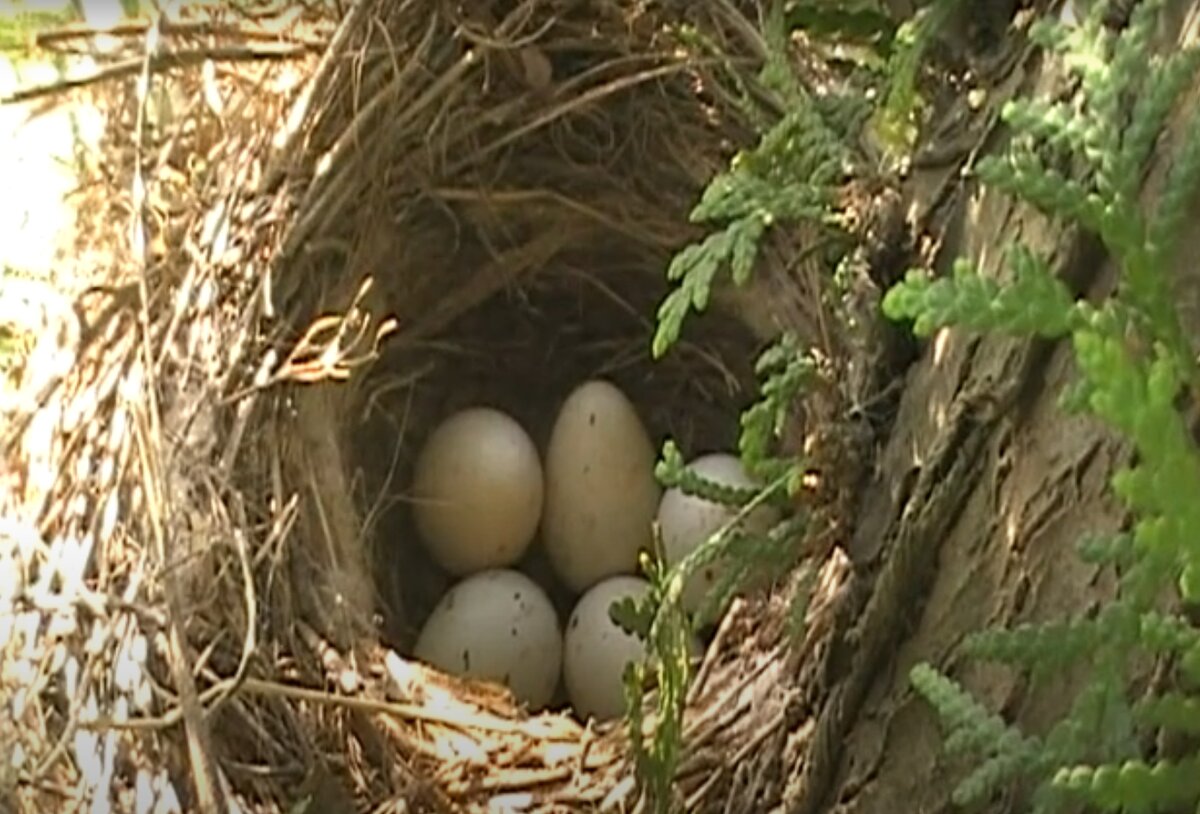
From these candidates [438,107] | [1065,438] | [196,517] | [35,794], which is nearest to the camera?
[1065,438]

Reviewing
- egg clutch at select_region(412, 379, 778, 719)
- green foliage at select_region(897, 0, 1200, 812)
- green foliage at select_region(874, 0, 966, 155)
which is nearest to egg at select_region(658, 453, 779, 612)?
egg clutch at select_region(412, 379, 778, 719)

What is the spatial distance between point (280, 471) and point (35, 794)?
295 millimetres

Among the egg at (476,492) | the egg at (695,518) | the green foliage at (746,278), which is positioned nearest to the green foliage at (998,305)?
the green foliage at (746,278)

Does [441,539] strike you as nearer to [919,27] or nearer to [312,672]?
[312,672]

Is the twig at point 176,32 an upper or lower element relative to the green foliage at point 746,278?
upper

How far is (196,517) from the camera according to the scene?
105 centimetres

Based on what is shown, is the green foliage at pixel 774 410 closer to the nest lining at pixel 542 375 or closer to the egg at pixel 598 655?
the egg at pixel 598 655

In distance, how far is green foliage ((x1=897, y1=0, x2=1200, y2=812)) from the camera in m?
0.55

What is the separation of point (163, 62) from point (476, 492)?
0.39 metres

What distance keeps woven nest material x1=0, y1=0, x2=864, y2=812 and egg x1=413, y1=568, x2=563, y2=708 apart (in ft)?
0.15

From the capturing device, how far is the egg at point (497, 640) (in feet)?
4.33

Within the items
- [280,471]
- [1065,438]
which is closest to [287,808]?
[280,471]

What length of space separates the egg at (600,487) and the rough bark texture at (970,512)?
1.87 feet

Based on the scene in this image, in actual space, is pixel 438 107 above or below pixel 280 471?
above
